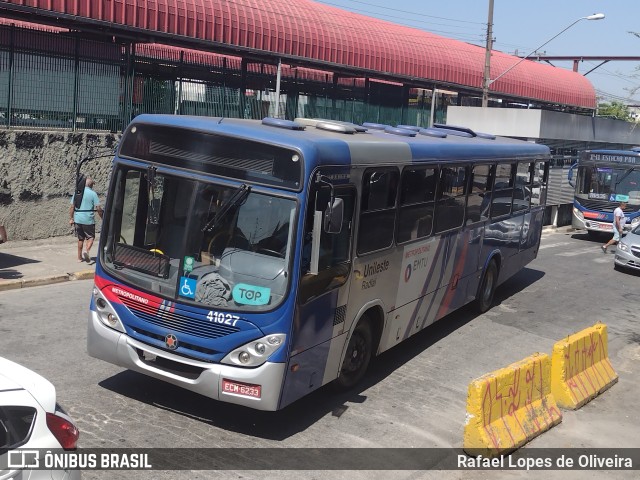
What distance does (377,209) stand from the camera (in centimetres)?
898

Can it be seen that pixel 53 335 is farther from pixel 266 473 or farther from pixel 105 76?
pixel 105 76

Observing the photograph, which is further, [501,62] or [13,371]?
[501,62]

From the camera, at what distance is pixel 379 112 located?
2670 centimetres

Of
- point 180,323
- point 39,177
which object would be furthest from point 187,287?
point 39,177

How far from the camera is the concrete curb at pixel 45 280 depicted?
12.5 m

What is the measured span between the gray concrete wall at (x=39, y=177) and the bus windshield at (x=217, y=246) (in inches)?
334

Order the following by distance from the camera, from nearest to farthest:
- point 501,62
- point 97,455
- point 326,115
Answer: point 97,455, point 326,115, point 501,62

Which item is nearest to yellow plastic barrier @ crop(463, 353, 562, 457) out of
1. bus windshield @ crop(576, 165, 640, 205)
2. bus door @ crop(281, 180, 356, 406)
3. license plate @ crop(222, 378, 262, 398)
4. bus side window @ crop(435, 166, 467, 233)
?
bus door @ crop(281, 180, 356, 406)

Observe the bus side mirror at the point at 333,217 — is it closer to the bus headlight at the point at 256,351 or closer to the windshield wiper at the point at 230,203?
the windshield wiper at the point at 230,203

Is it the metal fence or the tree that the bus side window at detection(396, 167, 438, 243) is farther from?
the tree

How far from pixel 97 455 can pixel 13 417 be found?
7.59 feet

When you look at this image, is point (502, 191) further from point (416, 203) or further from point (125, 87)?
point (125, 87)

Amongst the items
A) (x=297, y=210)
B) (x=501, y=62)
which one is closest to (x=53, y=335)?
(x=297, y=210)

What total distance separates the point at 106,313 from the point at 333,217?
255 centimetres
